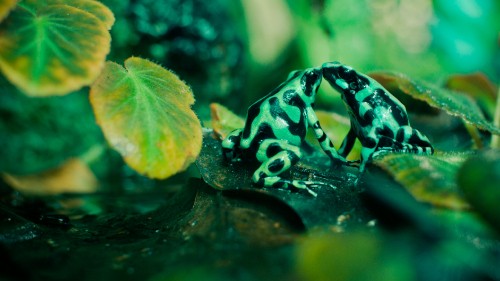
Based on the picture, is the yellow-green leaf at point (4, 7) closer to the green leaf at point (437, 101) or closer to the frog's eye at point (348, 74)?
the frog's eye at point (348, 74)

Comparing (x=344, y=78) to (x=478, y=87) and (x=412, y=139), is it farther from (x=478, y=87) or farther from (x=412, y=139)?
(x=478, y=87)

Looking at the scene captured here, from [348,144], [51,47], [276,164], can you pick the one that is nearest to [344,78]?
[348,144]

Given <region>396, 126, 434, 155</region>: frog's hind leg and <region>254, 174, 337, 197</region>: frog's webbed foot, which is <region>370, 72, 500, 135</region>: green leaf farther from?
<region>254, 174, 337, 197</region>: frog's webbed foot

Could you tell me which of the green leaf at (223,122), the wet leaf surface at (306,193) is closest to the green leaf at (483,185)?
the wet leaf surface at (306,193)

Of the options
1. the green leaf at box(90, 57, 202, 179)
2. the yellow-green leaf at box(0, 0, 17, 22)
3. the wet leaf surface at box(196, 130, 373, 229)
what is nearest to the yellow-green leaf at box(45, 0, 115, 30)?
the green leaf at box(90, 57, 202, 179)

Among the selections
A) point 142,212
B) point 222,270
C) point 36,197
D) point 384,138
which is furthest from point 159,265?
point 36,197

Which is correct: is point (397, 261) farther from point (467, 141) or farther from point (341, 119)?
point (467, 141)
